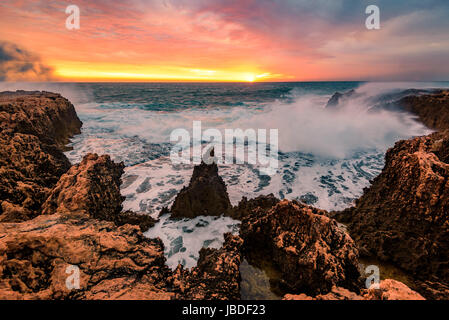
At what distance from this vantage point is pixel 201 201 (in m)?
7.15

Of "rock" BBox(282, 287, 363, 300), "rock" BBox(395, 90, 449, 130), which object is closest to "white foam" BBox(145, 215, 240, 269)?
"rock" BBox(282, 287, 363, 300)

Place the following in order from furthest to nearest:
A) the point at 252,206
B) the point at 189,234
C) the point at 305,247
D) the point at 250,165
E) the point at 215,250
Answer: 1. the point at 250,165
2. the point at 252,206
3. the point at 189,234
4. the point at 215,250
5. the point at 305,247

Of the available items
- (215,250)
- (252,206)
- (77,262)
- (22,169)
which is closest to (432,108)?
(252,206)

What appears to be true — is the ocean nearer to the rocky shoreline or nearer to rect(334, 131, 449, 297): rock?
the rocky shoreline

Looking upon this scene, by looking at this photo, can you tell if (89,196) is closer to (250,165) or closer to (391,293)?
(391,293)

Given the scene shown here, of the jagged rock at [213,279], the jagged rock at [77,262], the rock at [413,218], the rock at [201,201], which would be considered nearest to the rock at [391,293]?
the jagged rock at [213,279]

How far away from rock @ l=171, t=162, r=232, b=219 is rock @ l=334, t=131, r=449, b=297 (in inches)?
162

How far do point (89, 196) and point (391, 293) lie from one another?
5415mm

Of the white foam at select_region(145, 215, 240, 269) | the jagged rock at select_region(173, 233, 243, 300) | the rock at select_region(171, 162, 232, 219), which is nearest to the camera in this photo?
the jagged rock at select_region(173, 233, 243, 300)

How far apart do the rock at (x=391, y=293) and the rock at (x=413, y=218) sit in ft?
7.30

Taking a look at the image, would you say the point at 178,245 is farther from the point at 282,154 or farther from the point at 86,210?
the point at 282,154

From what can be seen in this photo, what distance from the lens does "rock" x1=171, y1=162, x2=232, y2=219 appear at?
23.1 ft
